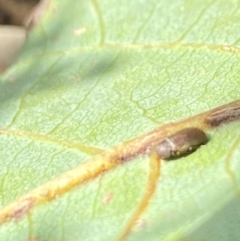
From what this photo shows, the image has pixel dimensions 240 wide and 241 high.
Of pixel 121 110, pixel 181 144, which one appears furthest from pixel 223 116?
pixel 121 110

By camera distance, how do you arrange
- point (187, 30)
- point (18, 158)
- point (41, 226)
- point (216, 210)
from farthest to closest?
point (187, 30) → point (18, 158) → point (41, 226) → point (216, 210)

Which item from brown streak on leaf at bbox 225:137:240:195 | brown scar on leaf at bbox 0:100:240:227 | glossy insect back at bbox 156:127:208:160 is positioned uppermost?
brown scar on leaf at bbox 0:100:240:227

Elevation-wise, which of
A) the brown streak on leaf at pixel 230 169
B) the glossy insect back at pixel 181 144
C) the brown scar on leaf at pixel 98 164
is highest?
the brown scar on leaf at pixel 98 164

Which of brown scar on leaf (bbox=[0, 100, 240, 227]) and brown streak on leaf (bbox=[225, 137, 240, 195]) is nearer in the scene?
brown streak on leaf (bbox=[225, 137, 240, 195])

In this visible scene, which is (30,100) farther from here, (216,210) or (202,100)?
(216,210)

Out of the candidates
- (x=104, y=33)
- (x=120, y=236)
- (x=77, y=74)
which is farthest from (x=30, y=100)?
(x=120, y=236)

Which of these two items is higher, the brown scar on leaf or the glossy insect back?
the brown scar on leaf
